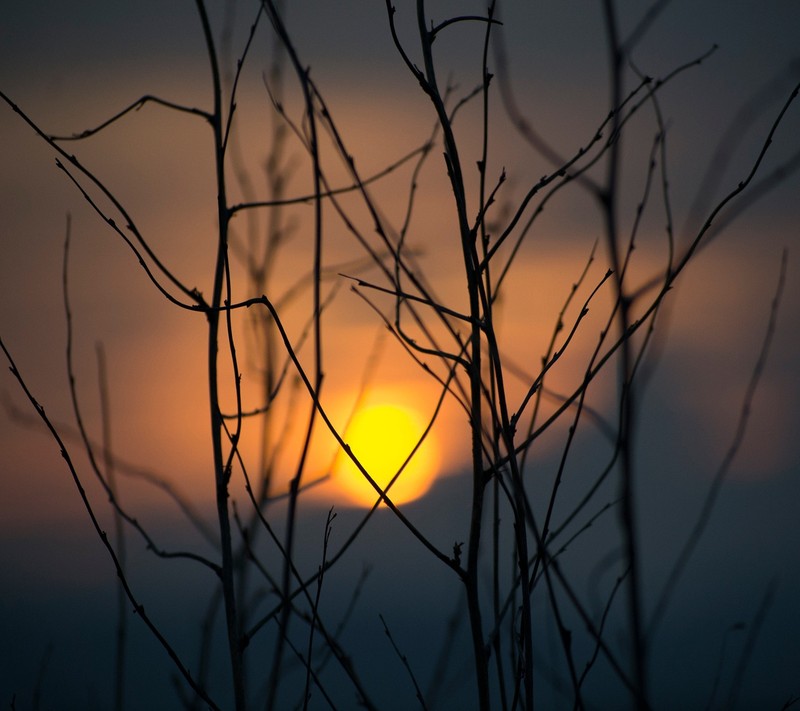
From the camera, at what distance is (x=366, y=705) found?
5.60 feet

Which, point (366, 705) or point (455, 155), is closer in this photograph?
point (455, 155)

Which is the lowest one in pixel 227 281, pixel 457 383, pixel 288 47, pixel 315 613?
pixel 315 613

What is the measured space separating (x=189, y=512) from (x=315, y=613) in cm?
68

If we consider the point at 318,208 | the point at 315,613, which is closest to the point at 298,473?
the point at 315,613

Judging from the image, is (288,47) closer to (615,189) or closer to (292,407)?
(615,189)

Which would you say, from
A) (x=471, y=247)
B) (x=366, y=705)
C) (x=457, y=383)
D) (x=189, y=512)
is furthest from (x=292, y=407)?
(x=471, y=247)

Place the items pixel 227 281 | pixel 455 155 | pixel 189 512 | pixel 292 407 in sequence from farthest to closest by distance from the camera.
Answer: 1. pixel 292 407
2. pixel 189 512
3. pixel 227 281
4. pixel 455 155

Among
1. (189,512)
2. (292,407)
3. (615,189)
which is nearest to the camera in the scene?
(615,189)

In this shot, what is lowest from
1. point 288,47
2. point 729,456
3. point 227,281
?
point 729,456

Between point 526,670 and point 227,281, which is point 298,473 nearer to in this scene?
point 227,281

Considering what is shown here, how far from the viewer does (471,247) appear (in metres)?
1.49

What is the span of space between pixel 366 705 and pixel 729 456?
95cm

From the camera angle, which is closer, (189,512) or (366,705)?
(366,705)

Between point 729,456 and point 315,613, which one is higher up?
point 729,456
